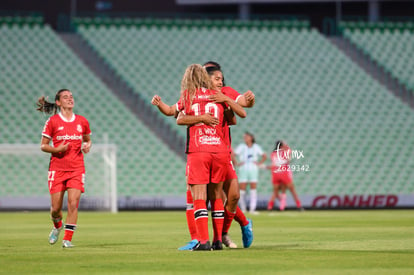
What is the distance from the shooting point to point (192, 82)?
979cm

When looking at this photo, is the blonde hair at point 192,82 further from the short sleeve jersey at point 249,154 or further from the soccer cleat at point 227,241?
the short sleeve jersey at point 249,154

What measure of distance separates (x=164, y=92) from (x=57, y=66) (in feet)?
14.4

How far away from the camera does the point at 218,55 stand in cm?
3403

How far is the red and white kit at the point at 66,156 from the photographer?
11.2m

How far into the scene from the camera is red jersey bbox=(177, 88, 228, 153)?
31.9 ft

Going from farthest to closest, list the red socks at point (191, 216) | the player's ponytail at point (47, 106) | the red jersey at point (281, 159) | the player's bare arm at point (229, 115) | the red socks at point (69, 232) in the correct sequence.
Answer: the red jersey at point (281, 159)
the player's ponytail at point (47, 106)
the red socks at point (69, 232)
the red socks at point (191, 216)
the player's bare arm at point (229, 115)

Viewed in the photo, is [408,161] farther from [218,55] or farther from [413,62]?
[218,55]

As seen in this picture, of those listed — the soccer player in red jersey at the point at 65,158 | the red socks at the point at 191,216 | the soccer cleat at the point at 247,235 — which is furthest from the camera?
the soccer player in red jersey at the point at 65,158

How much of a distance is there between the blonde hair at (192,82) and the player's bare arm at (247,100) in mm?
418

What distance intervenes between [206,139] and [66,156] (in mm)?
2506

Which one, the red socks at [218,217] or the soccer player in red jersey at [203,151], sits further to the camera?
the red socks at [218,217]

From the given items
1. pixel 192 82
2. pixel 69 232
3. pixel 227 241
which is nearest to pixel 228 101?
pixel 192 82

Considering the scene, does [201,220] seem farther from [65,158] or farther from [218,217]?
[65,158]

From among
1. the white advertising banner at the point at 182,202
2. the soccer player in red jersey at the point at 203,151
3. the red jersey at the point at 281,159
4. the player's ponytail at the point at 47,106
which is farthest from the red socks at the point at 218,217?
the white advertising banner at the point at 182,202
